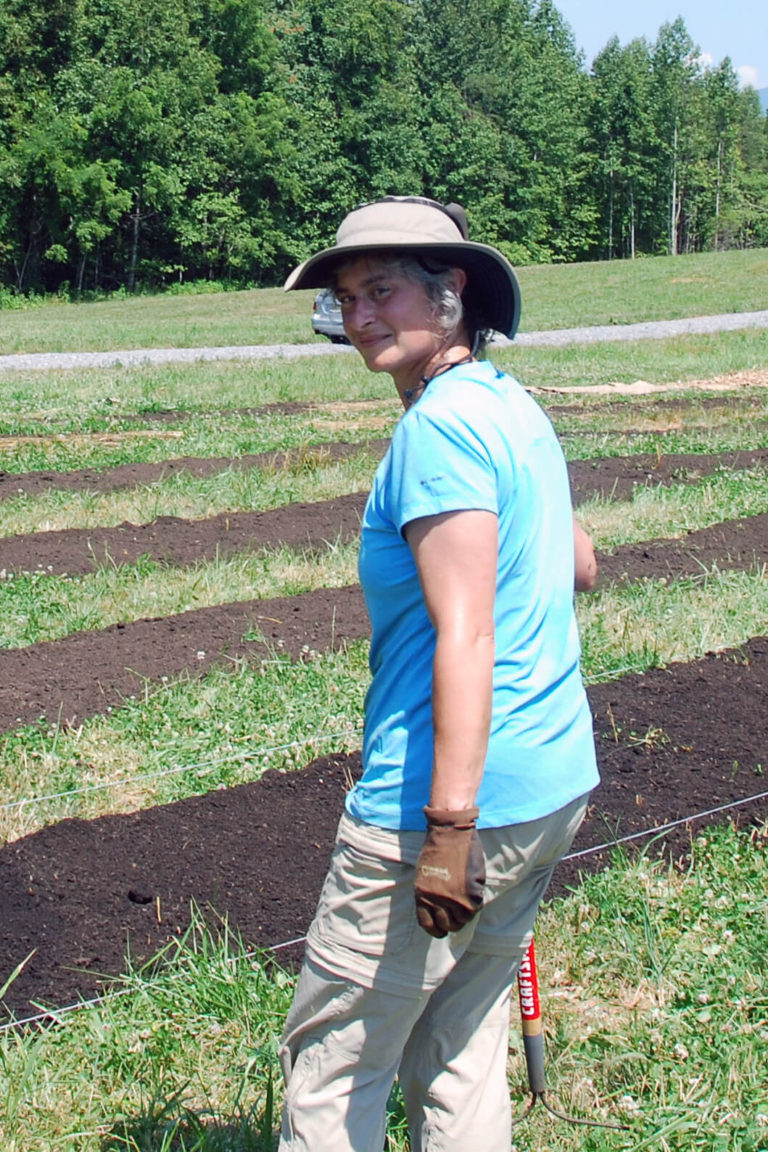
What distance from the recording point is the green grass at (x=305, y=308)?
2678 centimetres

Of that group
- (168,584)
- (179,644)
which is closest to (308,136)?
(168,584)

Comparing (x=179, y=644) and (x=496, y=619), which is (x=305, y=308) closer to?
(x=179, y=644)

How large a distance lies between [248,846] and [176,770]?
0.73 m

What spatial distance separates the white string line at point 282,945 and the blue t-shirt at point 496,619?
978 millimetres

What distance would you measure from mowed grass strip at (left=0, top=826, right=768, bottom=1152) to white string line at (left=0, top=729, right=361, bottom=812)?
1.12 metres

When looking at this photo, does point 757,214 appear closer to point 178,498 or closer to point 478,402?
point 178,498

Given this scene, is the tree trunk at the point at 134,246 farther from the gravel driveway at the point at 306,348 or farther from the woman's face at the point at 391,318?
the woman's face at the point at 391,318

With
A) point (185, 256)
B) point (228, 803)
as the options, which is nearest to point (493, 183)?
point (185, 256)

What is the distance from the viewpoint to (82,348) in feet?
79.0

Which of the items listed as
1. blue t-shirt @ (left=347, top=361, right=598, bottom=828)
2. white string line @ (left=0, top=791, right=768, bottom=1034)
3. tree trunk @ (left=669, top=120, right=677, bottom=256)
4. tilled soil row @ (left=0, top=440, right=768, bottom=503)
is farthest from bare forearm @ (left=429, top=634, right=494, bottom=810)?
tree trunk @ (left=669, top=120, right=677, bottom=256)

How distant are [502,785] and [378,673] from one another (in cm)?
30

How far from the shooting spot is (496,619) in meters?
2.12

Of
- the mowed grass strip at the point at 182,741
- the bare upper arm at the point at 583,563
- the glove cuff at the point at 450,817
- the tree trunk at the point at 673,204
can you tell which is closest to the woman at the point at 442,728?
the glove cuff at the point at 450,817

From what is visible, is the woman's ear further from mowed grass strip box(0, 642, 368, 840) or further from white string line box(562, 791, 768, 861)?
mowed grass strip box(0, 642, 368, 840)
